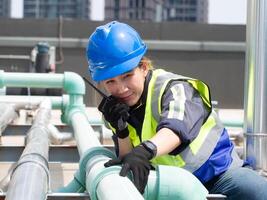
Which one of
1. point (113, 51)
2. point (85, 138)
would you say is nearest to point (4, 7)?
point (85, 138)

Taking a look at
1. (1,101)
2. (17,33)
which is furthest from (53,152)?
(17,33)

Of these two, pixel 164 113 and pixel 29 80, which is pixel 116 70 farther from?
pixel 29 80

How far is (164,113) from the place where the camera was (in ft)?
6.66

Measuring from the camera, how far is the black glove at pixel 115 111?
2.11 metres

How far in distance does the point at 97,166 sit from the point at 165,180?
296 millimetres

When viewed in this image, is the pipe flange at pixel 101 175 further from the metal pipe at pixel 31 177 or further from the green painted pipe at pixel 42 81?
the green painted pipe at pixel 42 81

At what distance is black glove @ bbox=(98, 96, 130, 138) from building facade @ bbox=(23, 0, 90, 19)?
58.7m

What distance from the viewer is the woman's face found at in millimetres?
2098

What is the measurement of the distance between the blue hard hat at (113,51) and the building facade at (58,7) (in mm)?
58736

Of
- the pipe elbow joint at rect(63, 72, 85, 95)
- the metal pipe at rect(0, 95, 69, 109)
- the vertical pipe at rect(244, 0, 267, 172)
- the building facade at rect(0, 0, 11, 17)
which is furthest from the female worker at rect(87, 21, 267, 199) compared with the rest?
the building facade at rect(0, 0, 11, 17)

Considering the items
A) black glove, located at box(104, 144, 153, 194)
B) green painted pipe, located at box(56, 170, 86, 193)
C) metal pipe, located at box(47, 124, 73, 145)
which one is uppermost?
black glove, located at box(104, 144, 153, 194)

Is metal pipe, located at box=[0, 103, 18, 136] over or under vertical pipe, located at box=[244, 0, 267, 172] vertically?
under

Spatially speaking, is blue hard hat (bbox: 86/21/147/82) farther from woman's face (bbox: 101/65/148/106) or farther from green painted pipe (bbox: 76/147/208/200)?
green painted pipe (bbox: 76/147/208/200)

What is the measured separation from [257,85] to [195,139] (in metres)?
0.76
